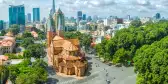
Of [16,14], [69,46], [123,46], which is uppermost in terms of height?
[16,14]

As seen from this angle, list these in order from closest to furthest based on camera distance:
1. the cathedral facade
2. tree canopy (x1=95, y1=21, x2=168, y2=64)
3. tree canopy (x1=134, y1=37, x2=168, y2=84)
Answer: tree canopy (x1=134, y1=37, x2=168, y2=84), the cathedral facade, tree canopy (x1=95, y1=21, x2=168, y2=64)

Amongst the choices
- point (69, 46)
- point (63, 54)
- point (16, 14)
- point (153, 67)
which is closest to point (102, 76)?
point (69, 46)

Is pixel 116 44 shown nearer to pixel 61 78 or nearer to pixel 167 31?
pixel 61 78

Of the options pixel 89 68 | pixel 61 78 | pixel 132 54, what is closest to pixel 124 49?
pixel 132 54

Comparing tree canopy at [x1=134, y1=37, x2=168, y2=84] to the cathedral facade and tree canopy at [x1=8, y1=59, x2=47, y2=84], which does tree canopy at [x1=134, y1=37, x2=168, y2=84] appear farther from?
the cathedral facade

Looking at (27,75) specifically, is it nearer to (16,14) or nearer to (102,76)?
(102,76)

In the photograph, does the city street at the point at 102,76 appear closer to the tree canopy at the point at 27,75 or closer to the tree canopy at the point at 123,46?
the tree canopy at the point at 123,46

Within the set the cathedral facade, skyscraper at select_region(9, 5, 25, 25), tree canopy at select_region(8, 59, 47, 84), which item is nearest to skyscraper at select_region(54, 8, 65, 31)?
the cathedral facade
